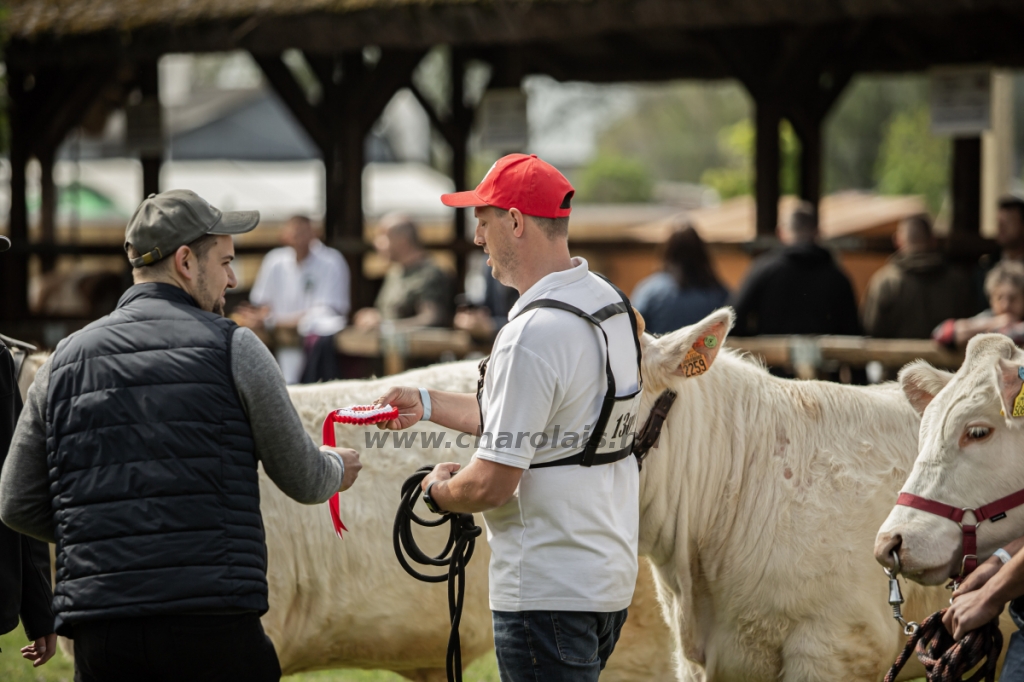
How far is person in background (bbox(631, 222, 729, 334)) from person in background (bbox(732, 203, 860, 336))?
275 mm

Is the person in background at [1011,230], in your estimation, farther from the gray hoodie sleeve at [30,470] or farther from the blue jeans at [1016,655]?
the gray hoodie sleeve at [30,470]

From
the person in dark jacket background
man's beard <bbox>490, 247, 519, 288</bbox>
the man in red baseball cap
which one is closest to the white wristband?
the man in red baseball cap

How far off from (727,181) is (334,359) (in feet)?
84.7

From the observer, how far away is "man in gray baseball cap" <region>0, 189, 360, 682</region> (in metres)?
2.76

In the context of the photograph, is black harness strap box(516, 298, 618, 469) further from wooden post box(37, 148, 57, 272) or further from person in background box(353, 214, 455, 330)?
wooden post box(37, 148, 57, 272)

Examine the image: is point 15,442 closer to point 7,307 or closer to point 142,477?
point 142,477

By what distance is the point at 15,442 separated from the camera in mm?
2938

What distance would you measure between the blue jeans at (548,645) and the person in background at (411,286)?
5445mm

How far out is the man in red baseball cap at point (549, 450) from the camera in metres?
2.79

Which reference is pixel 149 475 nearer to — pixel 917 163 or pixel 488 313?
pixel 488 313

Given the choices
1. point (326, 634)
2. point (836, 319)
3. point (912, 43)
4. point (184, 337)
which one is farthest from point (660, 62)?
point (184, 337)

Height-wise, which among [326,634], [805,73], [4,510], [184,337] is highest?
[805,73]

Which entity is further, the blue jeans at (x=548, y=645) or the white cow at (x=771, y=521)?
the white cow at (x=771, y=521)

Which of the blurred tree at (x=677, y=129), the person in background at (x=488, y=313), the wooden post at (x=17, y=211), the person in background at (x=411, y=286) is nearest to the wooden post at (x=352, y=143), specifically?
the person in background at (x=411, y=286)
